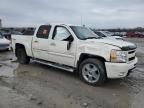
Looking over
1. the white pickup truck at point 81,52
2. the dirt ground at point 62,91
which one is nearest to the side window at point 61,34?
the white pickup truck at point 81,52

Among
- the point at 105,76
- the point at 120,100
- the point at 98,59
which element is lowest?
the point at 120,100

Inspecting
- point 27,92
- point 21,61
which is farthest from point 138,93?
point 21,61

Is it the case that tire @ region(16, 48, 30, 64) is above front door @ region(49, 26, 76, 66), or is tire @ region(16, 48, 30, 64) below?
below

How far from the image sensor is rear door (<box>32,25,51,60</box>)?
25.0 ft

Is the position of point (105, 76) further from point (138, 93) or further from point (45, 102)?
point (45, 102)

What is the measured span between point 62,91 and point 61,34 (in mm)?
2385

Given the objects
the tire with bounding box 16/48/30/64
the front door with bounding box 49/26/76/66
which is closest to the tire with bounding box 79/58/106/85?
the front door with bounding box 49/26/76/66

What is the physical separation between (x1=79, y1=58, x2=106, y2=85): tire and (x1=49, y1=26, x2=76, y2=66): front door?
21.6 inches

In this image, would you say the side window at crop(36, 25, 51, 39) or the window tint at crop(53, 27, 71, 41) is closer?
the window tint at crop(53, 27, 71, 41)

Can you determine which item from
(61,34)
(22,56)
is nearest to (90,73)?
(61,34)

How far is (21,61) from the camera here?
9203 millimetres

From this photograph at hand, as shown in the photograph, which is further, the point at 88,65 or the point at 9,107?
the point at 88,65

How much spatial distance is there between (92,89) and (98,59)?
3.07 feet

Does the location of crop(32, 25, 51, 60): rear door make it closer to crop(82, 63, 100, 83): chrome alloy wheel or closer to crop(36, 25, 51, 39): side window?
crop(36, 25, 51, 39): side window
